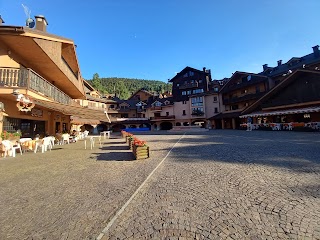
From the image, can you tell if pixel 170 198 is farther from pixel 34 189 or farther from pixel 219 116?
pixel 219 116

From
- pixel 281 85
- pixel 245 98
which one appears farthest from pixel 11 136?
pixel 245 98

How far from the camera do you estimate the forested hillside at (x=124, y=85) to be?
269 feet

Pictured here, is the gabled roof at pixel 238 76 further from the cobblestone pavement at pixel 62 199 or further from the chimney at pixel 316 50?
the cobblestone pavement at pixel 62 199

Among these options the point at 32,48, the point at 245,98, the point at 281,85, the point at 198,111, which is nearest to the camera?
the point at 32,48

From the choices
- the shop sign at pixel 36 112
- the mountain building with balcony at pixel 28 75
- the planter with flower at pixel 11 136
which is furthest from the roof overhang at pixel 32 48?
the planter with flower at pixel 11 136

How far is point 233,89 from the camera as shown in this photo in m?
41.4

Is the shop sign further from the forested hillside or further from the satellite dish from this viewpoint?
the forested hillside

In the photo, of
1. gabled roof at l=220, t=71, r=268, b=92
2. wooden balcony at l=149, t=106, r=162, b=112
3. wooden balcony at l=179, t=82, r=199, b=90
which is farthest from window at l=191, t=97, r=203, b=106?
wooden balcony at l=149, t=106, r=162, b=112

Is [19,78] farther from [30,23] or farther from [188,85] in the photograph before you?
[188,85]

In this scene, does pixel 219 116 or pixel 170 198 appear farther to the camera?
pixel 219 116

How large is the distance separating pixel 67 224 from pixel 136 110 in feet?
189

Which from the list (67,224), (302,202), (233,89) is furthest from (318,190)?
(233,89)

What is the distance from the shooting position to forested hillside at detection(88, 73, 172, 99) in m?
81.9

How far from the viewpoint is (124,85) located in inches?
4114
